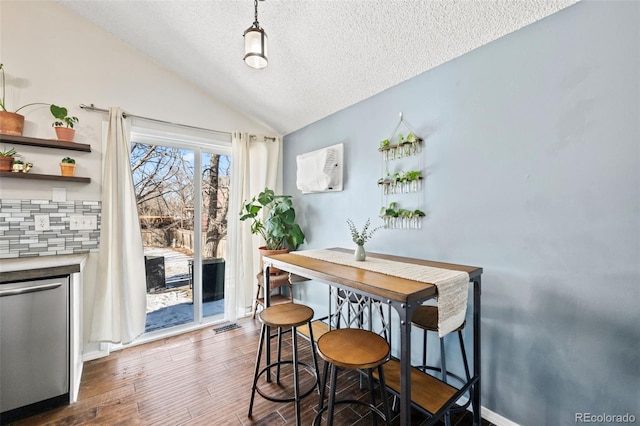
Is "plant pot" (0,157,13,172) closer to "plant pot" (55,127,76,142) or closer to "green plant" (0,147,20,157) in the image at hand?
"green plant" (0,147,20,157)

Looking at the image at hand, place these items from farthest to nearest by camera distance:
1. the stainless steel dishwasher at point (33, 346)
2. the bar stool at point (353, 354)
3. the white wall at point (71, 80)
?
the white wall at point (71, 80)
the stainless steel dishwasher at point (33, 346)
the bar stool at point (353, 354)

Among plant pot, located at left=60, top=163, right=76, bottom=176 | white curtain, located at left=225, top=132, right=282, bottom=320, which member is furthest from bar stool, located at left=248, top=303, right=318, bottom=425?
plant pot, located at left=60, top=163, right=76, bottom=176

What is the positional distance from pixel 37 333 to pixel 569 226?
317 cm

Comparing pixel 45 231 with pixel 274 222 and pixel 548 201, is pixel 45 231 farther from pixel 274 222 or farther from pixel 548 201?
pixel 548 201

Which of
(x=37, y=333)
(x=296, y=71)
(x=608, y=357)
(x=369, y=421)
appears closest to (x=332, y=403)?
(x=369, y=421)

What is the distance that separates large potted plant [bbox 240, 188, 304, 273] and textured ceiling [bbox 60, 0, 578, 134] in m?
1.02

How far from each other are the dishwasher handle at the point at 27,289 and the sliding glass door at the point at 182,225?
1.08m

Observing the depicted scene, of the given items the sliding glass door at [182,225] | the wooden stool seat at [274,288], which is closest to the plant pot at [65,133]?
the sliding glass door at [182,225]

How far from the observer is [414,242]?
2.03 meters

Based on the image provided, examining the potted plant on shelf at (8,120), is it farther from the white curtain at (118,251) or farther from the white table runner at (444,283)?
the white table runner at (444,283)

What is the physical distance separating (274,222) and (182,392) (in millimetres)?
1680

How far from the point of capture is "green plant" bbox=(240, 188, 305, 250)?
2.96m

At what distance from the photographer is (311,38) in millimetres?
1976

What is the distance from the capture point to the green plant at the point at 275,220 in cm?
296
